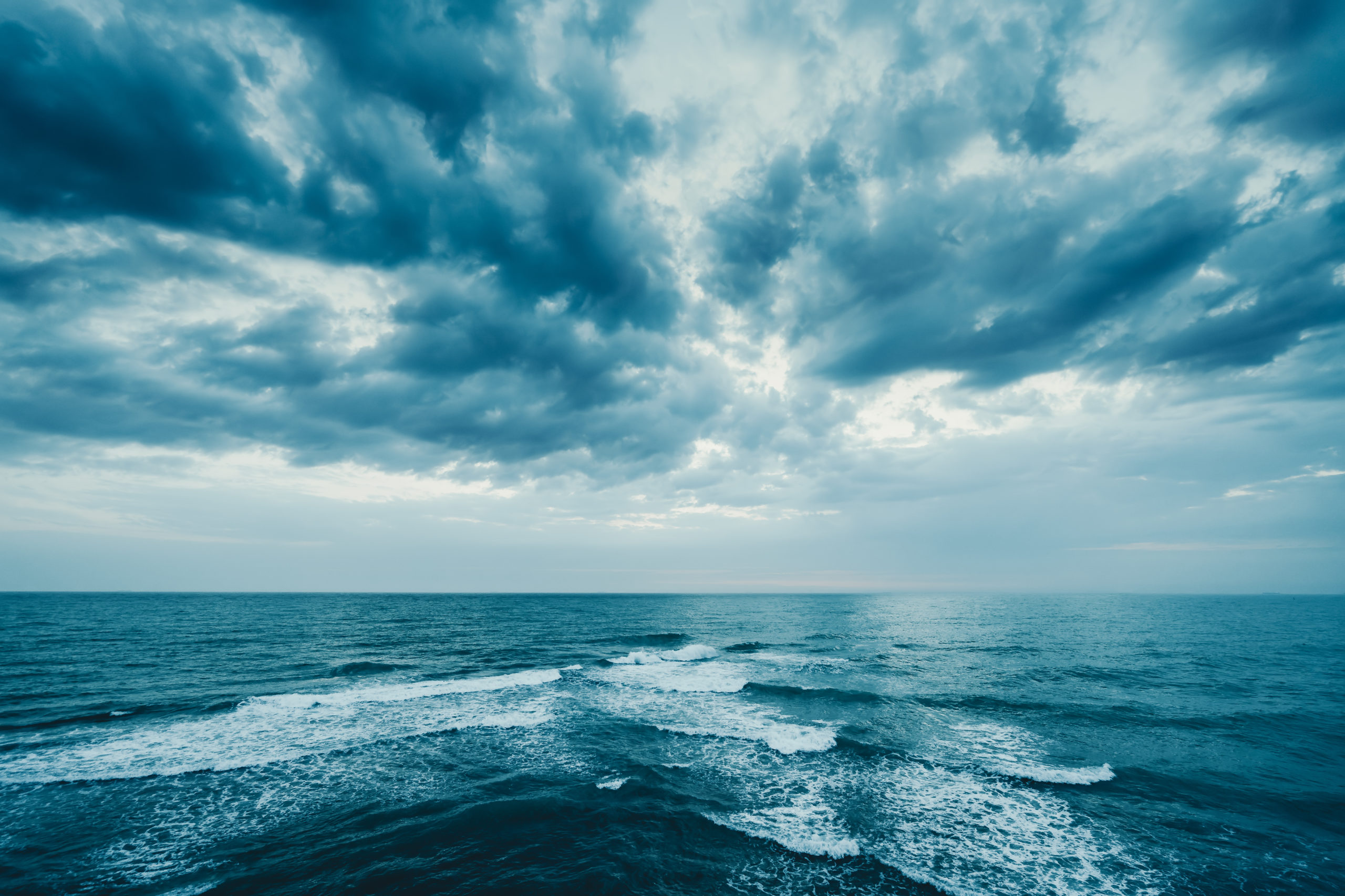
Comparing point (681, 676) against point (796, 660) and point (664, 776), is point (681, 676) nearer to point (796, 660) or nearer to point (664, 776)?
point (796, 660)

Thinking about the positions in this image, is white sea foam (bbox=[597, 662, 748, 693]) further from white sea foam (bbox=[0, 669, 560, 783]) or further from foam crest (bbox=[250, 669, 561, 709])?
white sea foam (bbox=[0, 669, 560, 783])

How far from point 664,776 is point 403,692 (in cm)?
1890

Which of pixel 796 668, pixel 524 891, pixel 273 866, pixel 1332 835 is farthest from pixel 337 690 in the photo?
pixel 1332 835

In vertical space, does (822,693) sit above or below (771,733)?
below

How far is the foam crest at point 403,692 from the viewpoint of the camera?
2531 cm

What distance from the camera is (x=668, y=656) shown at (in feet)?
143

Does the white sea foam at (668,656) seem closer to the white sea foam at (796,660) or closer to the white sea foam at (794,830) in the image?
the white sea foam at (796,660)

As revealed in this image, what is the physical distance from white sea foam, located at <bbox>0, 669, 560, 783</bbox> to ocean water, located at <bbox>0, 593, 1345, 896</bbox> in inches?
6.4

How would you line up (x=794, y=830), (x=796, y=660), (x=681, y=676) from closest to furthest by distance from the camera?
(x=794, y=830) < (x=681, y=676) < (x=796, y=660)

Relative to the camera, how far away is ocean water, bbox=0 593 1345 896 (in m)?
12.0

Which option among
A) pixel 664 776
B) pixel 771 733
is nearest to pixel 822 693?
pixel 771 733

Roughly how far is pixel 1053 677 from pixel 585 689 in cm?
3133

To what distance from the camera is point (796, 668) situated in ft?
121

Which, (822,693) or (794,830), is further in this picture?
(822,693)
